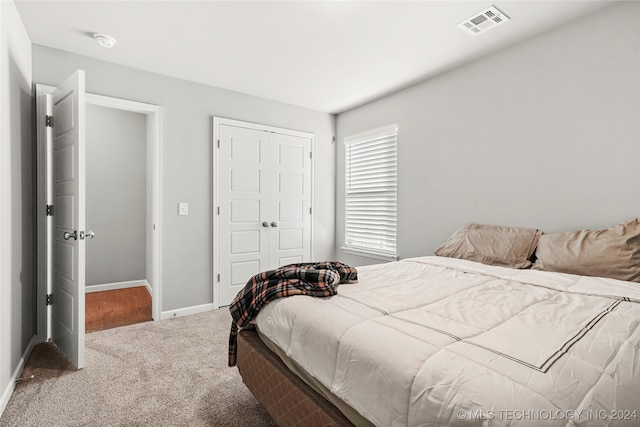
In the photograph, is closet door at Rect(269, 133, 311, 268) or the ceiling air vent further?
closet door at Rect(269, 133, 311, 268)

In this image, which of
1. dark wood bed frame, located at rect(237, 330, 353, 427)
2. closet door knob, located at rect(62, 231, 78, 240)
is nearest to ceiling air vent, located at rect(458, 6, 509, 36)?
dark wood bed frame, located at rect(237, 330, 353, 427)

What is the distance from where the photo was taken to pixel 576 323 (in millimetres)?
1216

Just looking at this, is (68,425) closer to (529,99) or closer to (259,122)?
(259,122)

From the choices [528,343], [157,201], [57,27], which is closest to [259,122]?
[157,201]

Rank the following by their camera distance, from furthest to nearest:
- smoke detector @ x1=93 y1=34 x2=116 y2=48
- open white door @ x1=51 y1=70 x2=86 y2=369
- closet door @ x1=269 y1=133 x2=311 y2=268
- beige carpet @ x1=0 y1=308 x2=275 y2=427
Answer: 1. closet door @ x1=269 y1=133 x2=311 y2=268
2. smoke detector @ x1=93 y1=34 x2=116 y2=48
3. open white door @ x1=51 y1=70 x2=86 y2=369
4. beige carpet @ x1=0 y1=308 x2=275 y2=427

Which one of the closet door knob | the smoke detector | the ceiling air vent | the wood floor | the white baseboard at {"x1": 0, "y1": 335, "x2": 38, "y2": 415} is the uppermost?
the ceiling air vent

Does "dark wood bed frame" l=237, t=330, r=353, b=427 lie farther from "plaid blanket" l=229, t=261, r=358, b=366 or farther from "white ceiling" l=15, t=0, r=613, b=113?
"white ceiling" l=15, t=0, r=613, b=113

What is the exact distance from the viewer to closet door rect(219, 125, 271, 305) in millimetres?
3779

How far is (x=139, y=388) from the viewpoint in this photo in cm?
205

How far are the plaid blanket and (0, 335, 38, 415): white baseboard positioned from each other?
1.34 m

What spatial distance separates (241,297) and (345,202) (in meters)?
3.02

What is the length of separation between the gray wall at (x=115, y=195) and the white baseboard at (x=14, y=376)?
6.69ft

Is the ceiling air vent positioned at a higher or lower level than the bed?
higher

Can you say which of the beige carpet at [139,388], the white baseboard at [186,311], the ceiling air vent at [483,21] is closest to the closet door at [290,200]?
the white baseboard at [186,311]
